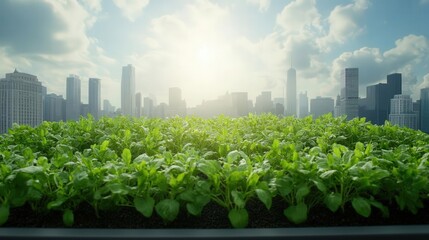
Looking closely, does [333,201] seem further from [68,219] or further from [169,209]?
[68,219]

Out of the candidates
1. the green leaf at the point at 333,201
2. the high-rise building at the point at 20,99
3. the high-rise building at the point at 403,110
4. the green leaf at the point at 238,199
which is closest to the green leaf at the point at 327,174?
the green leaf at the point at 333,201

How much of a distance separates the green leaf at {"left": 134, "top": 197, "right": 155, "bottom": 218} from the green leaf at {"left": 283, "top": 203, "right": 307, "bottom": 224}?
808mm

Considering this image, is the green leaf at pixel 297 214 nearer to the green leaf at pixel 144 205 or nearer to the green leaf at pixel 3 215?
the green leaf at pixel 144 205

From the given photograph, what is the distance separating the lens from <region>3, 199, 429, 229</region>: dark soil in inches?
77.9

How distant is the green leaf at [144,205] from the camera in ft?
6.02

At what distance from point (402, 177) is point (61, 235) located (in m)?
2.07

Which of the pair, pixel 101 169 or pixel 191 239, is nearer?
pixel 191 239

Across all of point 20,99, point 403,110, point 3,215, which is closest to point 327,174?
point 3,215

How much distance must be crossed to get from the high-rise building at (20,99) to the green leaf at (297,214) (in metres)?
35.3

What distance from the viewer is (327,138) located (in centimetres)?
379

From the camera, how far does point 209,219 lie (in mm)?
2049

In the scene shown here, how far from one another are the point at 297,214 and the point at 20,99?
37378 mm

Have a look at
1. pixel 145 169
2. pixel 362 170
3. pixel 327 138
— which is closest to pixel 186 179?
pixel 145 169

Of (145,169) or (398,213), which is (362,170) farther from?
Result: (145,169)
